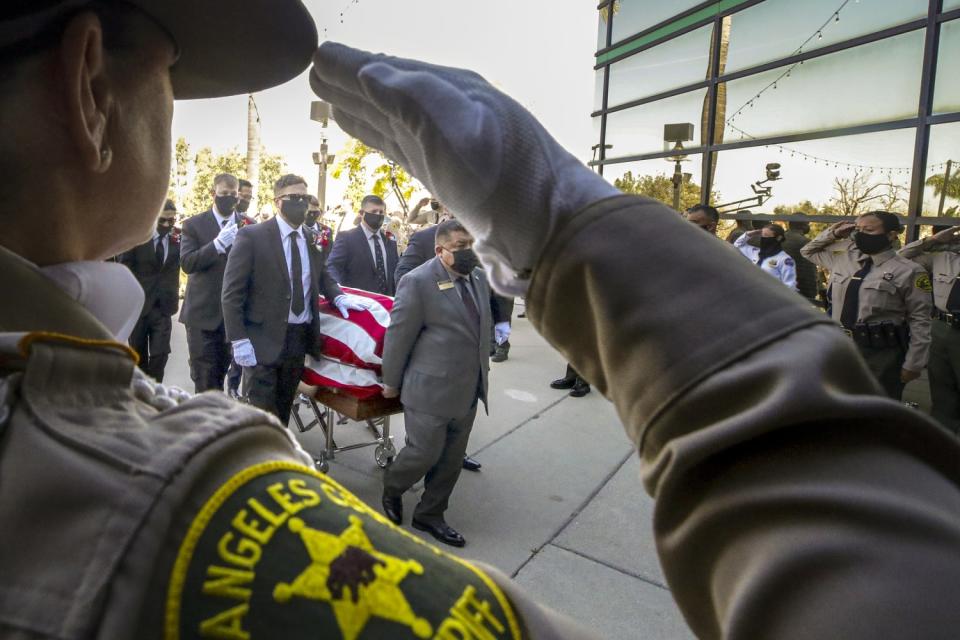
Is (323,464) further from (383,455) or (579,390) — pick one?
(579,390)

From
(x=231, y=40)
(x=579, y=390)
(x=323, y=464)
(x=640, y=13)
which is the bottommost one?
(x=579, y=390)

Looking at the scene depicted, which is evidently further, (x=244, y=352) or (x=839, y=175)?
(x=839, y=175)

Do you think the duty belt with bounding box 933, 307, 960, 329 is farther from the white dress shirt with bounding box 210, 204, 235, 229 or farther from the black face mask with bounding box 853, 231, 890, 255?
the white dress shirt with bounding box 210, 204, 235, 229

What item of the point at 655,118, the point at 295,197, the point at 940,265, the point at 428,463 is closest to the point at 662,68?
the point at 655,118

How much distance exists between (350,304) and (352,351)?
456mm

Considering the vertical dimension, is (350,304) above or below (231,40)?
below

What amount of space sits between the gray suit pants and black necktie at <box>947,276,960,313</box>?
15.6 ft

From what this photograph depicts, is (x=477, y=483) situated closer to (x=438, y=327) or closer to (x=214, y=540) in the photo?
(x=438, y=327)

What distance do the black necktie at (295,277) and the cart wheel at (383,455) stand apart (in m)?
1.25

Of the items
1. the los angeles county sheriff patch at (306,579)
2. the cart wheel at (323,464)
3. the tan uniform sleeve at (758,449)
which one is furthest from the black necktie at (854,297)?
the los angeles county sheriff patch at (306,579)

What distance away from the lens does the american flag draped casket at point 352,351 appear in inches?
175

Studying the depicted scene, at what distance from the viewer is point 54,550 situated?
1.65 ft

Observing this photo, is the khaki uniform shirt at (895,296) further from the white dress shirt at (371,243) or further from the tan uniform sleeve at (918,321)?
the white dress shirt at (371,243)

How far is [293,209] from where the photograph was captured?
4852 millimetres
